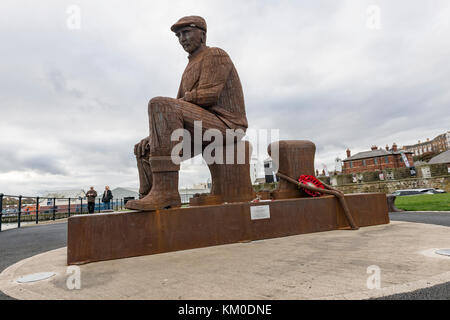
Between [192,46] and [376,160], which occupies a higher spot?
[376,160]

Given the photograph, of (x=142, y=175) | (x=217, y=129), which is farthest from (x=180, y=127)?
(x=142, y=175)

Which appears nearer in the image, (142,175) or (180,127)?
(180,127)

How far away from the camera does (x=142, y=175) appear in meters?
3.41

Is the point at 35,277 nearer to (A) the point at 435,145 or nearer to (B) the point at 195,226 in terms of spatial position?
(B) the point at 195,226

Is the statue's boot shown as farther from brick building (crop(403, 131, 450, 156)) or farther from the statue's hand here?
brick building (crop(403, 131, 450, 156))

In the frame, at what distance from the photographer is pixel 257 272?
6.12 ft

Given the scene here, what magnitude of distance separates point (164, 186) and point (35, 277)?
4.37 ft

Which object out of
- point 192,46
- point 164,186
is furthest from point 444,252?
point 192,46

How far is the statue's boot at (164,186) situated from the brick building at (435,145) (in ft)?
379

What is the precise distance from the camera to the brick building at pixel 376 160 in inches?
2152

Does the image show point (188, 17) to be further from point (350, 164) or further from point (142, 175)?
point (350, 164)

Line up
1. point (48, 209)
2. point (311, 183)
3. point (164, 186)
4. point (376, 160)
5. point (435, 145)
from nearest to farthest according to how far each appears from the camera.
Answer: point (164, 186), point (311, 183), point (48, 209), point (376, 160), point (435, 145)

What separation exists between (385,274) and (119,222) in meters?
2.31

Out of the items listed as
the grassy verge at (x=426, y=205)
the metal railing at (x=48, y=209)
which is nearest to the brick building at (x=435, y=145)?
the grassy verge at (x=426, y=205)
